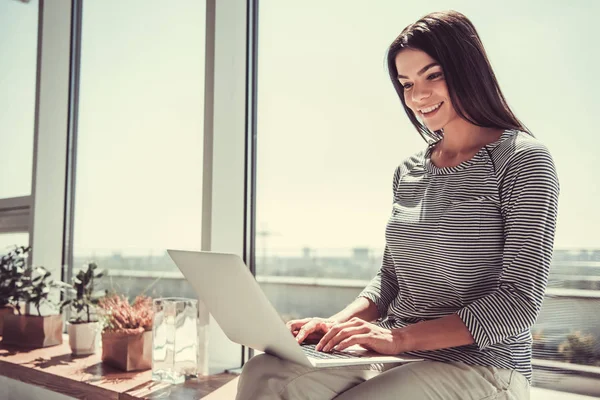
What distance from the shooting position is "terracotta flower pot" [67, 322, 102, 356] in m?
2.06

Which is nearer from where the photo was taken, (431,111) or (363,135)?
(431,111)

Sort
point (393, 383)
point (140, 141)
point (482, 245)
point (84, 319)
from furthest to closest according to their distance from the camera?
point (140, 141), point (84, 319), point (482, 245), point (393, 383)

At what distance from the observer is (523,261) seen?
981mm

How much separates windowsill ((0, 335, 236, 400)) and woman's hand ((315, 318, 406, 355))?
60 cm

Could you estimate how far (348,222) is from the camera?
5.38 feet

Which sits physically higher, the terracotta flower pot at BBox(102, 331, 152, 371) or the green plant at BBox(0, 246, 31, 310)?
the green plant at BBox(0, 246, 31, 310)

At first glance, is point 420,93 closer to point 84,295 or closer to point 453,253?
point 453,253

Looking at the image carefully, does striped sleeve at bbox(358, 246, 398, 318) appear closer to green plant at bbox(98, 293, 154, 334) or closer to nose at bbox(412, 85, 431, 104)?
nose at bbox(412, 85, 431, 104)

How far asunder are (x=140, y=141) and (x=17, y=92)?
A: 3.91 feet

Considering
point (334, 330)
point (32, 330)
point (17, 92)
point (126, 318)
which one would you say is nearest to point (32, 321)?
point (32, 330)

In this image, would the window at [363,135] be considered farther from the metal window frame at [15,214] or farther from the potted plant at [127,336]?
the metal window frame at [15,214]

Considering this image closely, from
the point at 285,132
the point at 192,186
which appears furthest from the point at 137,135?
the point at 285,132

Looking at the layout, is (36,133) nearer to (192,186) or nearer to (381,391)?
(192,186)

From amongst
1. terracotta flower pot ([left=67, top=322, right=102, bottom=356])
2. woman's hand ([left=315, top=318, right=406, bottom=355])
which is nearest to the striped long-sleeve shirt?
woman's hand ([left=315, top=318, right=406, bottom=355])
